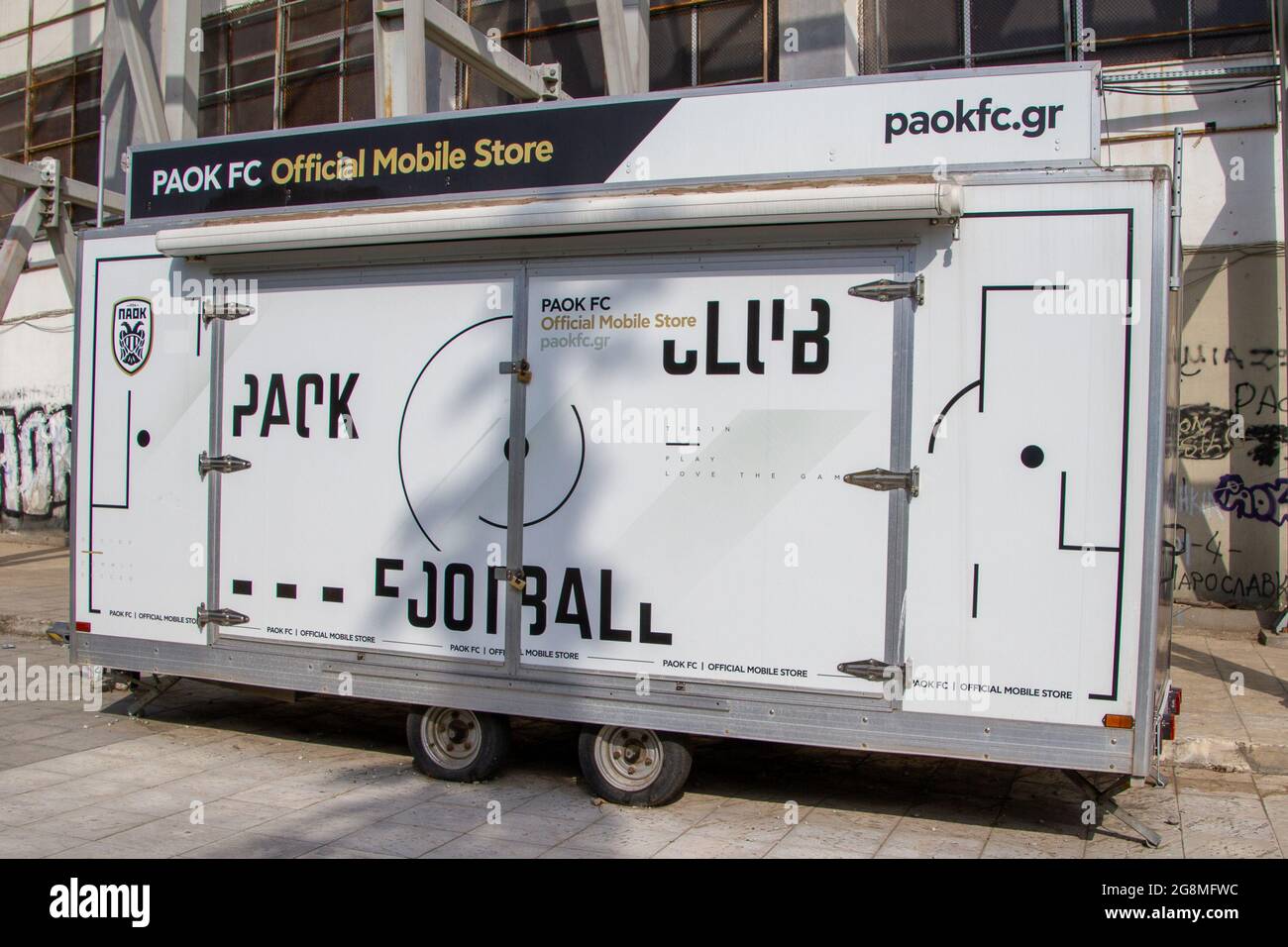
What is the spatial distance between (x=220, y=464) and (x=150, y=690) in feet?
6.73

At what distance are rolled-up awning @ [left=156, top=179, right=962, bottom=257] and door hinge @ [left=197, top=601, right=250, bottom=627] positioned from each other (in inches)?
81.3

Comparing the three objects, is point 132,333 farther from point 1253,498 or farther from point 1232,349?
point 1253,498

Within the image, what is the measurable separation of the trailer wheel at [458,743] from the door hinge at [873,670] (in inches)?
79.6

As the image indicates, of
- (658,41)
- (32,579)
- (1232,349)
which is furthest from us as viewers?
(32,579)

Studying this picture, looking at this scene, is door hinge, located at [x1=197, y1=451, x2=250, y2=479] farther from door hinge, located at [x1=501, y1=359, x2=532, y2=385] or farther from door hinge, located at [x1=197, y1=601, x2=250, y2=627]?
door hinge, located at [x1=501, y1=359, x2=532, y2=385]

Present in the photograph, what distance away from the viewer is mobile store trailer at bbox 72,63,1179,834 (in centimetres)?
522

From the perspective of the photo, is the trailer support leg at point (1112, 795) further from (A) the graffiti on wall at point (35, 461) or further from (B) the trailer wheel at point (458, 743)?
(A) the graffiti on wall at point (35, 461)

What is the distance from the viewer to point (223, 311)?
6879mm

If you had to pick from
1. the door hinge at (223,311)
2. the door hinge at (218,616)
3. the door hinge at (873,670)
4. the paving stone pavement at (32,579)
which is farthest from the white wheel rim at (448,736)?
the paving stone pavement at (32,579)

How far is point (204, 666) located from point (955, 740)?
4292 mm

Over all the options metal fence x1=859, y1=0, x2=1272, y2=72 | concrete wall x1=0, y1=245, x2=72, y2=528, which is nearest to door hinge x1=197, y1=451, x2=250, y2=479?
metal fence x1=859, y1=0, x2=1272, y2=72

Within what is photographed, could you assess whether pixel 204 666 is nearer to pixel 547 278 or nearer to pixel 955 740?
pixel 547 278

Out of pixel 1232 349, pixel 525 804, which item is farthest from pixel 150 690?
pixel 1232 349

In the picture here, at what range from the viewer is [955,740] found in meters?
5.34
